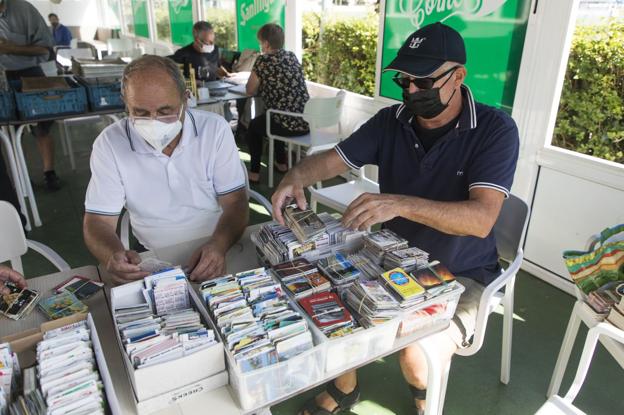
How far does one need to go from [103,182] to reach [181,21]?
802 cm

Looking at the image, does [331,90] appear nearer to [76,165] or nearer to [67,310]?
[76,165]

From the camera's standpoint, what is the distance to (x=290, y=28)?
226 inches

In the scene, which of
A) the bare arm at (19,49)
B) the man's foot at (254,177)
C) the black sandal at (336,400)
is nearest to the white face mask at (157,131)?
the black sandal at (336,400)

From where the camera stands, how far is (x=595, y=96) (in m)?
2.90

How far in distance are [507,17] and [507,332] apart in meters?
2.11

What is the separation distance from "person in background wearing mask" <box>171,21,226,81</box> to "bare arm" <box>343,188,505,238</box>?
4516 millimetres

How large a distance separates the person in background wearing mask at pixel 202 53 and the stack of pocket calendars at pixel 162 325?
4.69 meters

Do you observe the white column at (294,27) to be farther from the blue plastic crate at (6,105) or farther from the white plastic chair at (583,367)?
the white plastic chair at (583,367)

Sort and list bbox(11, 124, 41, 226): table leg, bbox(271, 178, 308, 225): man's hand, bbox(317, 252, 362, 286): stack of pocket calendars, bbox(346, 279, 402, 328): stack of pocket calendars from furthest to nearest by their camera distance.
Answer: bbox(11, 124, 41, 226): table leg → bbox(271, 178, 308, 225): man's hand → bbox(317, 252, 362, 286): stack of pocket calendars → bbox(346, 279, 402, 328): stack of pocket calendars

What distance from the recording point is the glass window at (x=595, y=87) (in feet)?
8.99

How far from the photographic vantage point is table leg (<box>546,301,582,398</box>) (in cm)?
191

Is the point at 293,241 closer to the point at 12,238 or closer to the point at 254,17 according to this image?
the point at 12,238

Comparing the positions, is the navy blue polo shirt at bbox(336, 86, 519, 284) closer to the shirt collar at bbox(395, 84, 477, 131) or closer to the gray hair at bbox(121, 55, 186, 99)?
the shirt collar at bbox(395, 84, 477, 131)

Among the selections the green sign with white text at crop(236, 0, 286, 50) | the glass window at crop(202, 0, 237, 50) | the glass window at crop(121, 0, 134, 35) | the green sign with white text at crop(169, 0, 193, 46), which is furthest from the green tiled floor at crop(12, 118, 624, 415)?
the glass window at crop(121, 0, 134, 35)
